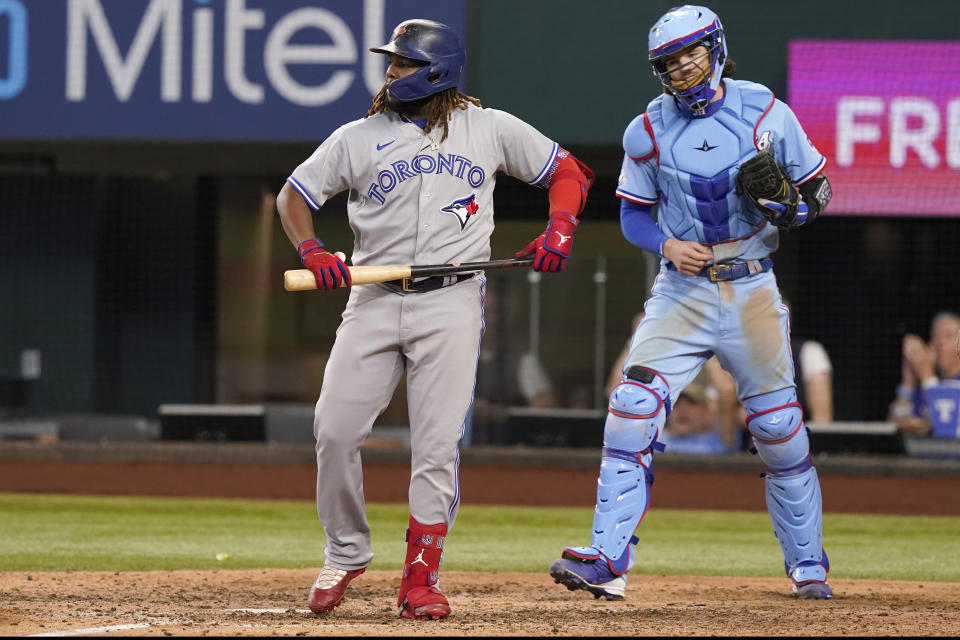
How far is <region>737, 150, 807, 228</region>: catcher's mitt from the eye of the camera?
4973mm

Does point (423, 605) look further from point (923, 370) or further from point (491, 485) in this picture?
point (923, 370)

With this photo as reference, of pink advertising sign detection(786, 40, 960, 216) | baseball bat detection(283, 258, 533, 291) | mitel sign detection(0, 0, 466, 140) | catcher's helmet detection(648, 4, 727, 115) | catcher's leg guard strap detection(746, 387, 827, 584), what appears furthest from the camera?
mitel sign detection(0, 0, 466, 140)

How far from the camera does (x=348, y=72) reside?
11.6m

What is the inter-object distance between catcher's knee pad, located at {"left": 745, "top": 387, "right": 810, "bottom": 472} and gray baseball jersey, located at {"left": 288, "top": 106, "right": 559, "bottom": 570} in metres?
1.12

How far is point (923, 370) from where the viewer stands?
35.1 ft

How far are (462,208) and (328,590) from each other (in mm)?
1348

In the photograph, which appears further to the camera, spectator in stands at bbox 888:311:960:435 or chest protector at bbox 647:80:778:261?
spectator in stands at bbox 888:311:960:435

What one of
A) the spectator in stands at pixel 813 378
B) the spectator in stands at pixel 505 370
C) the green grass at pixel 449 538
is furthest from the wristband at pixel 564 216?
the spectator in stands at pixel 505 370

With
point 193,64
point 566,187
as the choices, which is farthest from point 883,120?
point 566,187

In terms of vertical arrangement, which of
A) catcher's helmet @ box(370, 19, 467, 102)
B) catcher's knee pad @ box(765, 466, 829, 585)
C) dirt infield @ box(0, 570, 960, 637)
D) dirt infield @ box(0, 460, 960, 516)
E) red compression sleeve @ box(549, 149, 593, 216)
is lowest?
dirt infield @ box(0, 460, 960, 516)

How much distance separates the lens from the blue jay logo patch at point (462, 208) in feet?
15.6

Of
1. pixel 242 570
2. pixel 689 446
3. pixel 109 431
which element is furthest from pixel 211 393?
pixel 242 570

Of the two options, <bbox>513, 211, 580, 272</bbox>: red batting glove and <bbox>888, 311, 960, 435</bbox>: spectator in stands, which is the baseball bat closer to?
<bbox>513, 211, 580, 272</bbox>: red batting glove

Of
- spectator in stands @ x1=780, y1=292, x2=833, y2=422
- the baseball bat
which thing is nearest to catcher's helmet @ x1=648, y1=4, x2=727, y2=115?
the baseball bat
